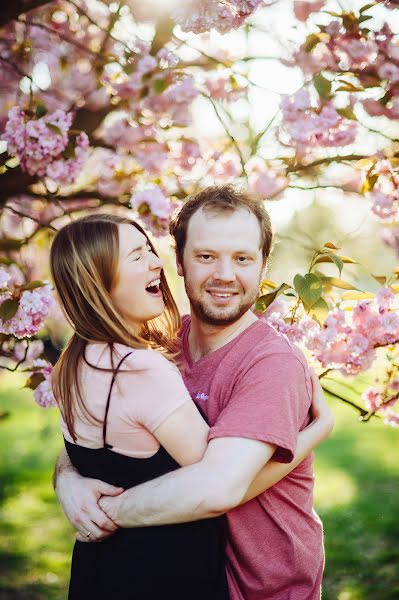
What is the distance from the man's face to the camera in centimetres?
210

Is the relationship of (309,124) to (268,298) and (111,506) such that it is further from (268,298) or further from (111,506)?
(111,506)

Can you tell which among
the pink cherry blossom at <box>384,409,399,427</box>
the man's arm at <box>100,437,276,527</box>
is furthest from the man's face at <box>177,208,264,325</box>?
the pink cherry blossom at <box>384,409,399,427</box>

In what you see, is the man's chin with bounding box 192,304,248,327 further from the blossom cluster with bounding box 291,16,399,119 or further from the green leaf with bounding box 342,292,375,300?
the blossom cluster with bounding box 291,16,399,119

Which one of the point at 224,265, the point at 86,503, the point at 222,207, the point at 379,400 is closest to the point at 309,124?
the point at 379,400

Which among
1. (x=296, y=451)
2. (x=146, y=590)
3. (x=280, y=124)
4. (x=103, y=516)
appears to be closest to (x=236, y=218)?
(x=296, y=451)

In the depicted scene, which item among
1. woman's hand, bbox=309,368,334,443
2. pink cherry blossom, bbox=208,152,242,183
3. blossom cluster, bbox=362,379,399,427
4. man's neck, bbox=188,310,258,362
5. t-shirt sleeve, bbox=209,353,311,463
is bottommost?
blossom cluster, bbox=362,379,399,427

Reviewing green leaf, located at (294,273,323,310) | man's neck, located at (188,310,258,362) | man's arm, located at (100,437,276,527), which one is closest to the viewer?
man's arm, located at (100,437,276,527)

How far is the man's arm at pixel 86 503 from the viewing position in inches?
72.2

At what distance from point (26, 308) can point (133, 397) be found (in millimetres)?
1047

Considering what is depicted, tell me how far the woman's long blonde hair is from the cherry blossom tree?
0.65 m

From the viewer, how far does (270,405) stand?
1754 mm

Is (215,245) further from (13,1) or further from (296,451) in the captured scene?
(13,1)

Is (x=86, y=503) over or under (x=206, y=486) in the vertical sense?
under

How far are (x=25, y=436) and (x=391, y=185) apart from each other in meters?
6.70
